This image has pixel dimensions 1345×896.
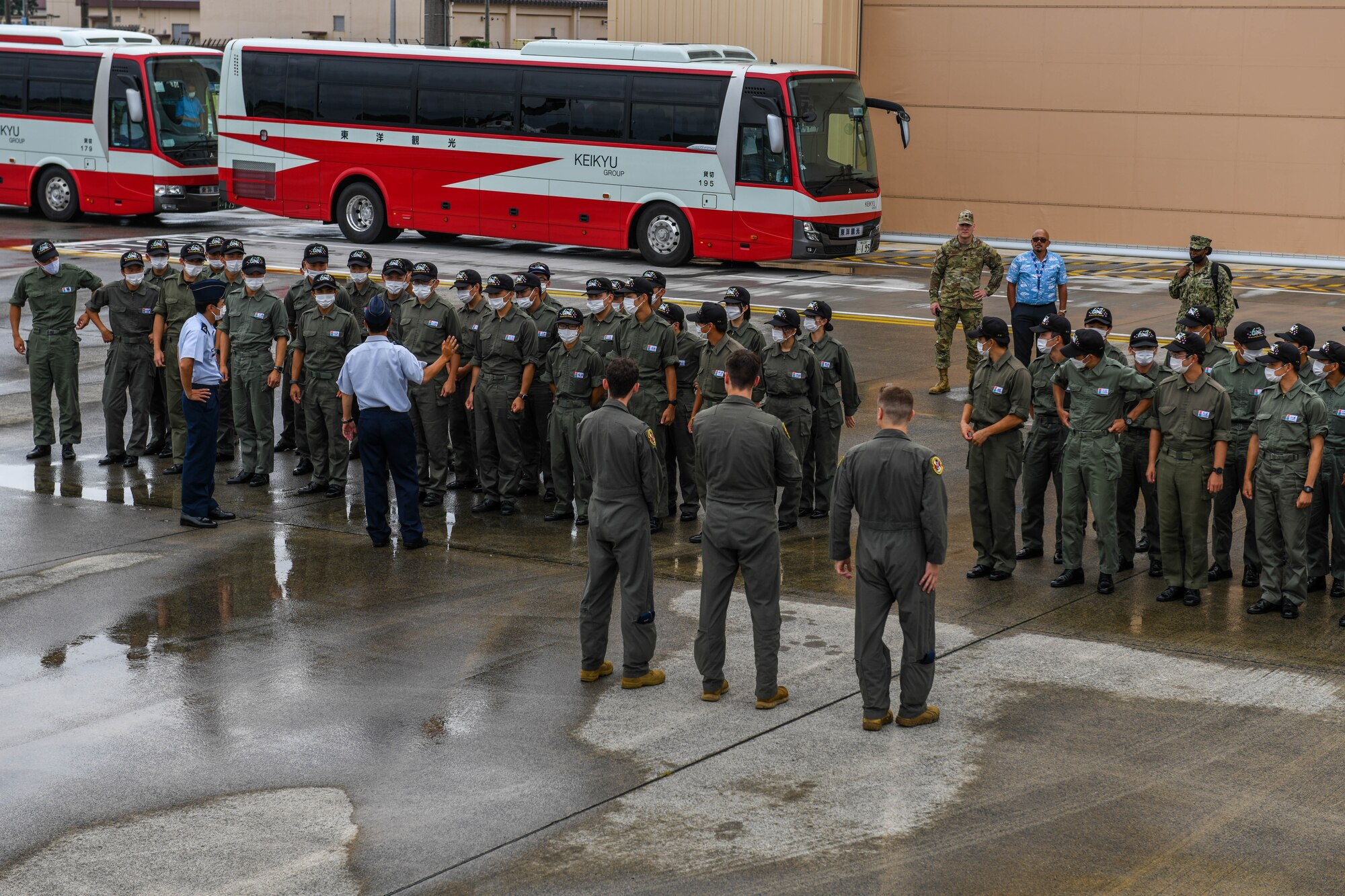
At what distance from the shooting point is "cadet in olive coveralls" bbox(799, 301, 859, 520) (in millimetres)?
11703

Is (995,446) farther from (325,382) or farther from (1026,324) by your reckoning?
(1026,324)

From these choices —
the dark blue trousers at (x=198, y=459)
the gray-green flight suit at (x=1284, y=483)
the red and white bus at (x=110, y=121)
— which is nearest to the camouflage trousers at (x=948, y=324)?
the gray-green flight suit at (x=1284, y=483)

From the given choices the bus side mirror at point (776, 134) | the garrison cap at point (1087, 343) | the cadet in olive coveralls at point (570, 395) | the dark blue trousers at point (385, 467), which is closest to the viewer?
the garrison cap at point (1087, 343)

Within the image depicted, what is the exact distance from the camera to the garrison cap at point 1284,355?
367 inches

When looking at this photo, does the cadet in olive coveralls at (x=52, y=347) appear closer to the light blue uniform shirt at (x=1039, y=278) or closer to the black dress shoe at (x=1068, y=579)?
the black dress shoe at (x=1068, y=579)

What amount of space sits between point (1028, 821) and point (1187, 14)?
85.7ft

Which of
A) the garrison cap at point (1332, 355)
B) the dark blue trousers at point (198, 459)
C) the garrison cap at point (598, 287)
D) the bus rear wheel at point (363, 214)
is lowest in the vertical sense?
the dark blue trousers at point (198, 459)

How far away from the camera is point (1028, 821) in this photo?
6527mm

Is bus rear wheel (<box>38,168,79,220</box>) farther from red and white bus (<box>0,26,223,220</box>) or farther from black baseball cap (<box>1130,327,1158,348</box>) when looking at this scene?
black baseball cap (<box>1130,327,1158,348</box>)

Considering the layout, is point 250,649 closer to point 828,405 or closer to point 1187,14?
point 828,405

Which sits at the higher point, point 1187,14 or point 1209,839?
point 1187,14

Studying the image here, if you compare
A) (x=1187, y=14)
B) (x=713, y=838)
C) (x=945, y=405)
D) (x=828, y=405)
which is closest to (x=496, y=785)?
(x=713, y=838)

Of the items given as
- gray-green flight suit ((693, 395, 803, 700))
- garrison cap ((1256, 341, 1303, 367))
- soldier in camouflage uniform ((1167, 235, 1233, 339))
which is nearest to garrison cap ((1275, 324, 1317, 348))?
garrison cap ((1256, 341, 1303, 367))

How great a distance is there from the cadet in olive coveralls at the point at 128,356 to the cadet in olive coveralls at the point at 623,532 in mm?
6642
